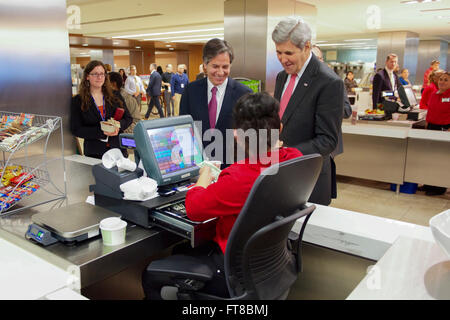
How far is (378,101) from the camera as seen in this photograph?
6227 mm

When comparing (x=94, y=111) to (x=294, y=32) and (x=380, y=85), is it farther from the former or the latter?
(x=380, y=85)

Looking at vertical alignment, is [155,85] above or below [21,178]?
above

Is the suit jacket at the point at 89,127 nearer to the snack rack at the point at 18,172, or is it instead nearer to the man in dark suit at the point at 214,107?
the man in dark suit at the point at 214,107

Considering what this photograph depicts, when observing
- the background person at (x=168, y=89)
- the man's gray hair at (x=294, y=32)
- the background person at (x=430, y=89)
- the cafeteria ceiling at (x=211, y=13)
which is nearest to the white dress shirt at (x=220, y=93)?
the man's gray hair at (x=294, y=32)

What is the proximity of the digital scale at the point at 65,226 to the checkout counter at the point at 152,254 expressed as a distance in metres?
0.03

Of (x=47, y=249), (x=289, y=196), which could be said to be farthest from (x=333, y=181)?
(x=47, y=249)

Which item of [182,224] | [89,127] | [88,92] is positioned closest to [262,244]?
[182,224]

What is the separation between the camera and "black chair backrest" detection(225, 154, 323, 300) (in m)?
1.19

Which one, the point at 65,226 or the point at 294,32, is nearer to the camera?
the point at 65,226

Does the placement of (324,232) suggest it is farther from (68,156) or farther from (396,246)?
(68,156)

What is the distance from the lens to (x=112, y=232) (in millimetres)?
1434

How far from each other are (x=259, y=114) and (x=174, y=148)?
0.57 m

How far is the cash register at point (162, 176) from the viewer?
1536 millimetres
